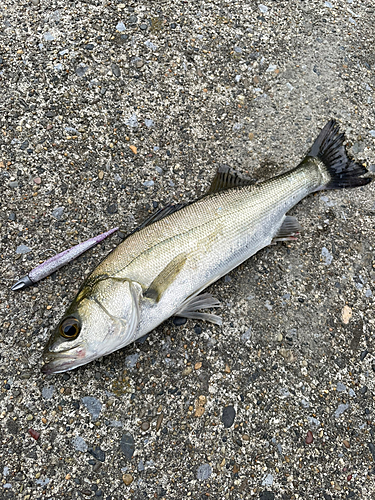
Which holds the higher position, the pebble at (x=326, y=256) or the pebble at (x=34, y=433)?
the pebble at (x=326, y=256)

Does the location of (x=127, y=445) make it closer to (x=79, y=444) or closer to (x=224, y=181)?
(x=79, y=444)

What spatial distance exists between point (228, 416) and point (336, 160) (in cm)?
236

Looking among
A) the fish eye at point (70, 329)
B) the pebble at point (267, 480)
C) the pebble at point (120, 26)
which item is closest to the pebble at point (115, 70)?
the pebble at point (120, 26)

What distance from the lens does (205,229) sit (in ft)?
9.50

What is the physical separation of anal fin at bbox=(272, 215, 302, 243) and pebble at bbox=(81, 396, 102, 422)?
186 cm

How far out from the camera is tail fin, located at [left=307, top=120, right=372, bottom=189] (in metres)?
3.48

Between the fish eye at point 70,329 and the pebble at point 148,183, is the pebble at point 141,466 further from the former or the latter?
the pebble at point 148,183

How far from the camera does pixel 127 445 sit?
271 centimetres

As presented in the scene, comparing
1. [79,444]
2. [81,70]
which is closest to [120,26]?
[81,70]

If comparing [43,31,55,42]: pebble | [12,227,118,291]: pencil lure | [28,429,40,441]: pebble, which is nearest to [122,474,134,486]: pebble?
[28,429,40,441]: pebble

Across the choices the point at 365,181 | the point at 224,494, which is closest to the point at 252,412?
the point at 224,494

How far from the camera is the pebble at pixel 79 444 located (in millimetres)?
2676

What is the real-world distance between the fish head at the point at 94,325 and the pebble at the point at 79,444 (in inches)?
22.1

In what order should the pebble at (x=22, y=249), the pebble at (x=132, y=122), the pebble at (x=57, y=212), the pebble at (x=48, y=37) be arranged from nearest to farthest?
1. the pebble at (x=22, y=249)
2. the pebble at (x=57, y=212)
3. the pebble at (x=132, y=122)
4. the pebble at (x=48, y=37)
